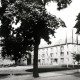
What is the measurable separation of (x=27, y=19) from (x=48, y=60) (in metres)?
53.5

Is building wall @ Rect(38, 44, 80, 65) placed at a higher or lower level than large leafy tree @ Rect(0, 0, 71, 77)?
lower

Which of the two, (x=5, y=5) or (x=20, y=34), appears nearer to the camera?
(x=5, y=5)

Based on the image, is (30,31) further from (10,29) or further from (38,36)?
(10,29)

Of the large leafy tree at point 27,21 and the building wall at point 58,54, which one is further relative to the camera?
the building wall at point 58,54

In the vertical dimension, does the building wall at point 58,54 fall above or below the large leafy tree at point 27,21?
below

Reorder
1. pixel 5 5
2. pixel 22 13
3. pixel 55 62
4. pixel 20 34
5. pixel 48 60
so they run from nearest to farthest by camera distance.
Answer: pixel 22 13 < pixel 5 5 < pixel 20 34 < pixel 55 62 < pixel 48 60

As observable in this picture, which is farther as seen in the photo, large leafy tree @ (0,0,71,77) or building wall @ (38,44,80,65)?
building wall @ (38,44,80,65)

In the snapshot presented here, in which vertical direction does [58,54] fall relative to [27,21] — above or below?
below

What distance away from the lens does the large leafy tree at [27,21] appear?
22.3 m

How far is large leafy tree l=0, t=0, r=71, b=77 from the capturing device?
22328 mm

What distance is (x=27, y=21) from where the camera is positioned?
22.7 metres

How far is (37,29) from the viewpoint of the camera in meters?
24.5

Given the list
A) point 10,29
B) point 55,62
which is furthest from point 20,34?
point 55,62

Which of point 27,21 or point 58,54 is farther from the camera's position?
point 58,54
